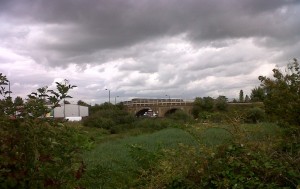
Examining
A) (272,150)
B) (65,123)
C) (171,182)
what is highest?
(65,123)

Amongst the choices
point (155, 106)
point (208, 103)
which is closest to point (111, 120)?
point (208, 103)

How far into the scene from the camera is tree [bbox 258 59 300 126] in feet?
36.5

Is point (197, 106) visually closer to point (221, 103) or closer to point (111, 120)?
point (221, 103)

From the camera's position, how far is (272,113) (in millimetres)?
12328

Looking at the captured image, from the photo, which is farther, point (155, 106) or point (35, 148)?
point (155, 106)

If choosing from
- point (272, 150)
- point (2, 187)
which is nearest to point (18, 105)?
point (2, 187)

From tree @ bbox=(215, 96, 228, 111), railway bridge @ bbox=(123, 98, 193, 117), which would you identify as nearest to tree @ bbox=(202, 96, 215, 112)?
tree @ bbox=(215, 96, 228, 111)

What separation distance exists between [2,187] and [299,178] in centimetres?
456

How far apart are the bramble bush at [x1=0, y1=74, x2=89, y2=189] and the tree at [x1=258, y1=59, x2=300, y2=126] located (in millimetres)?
8317

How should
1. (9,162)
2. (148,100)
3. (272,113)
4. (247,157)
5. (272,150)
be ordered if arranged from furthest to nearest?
(148,100), (272,113), (272,150), (247,157), (9,162)

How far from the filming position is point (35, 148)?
335 cm

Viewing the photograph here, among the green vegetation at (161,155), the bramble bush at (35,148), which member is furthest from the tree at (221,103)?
the bramble bush at (35,148)

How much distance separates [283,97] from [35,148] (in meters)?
9.54

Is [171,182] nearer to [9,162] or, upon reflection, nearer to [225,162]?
[225,162]
